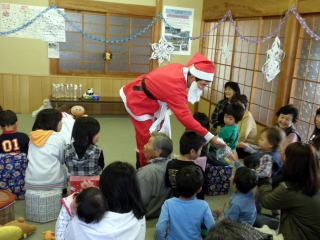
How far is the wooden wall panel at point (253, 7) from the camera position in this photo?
3.74 metres

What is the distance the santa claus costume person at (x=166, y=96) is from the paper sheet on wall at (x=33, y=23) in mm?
3377

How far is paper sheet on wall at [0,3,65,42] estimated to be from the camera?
5.54 m

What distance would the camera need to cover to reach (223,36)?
585cm

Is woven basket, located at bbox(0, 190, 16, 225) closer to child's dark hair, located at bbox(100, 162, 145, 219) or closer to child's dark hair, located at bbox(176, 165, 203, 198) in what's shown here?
child's dark hair, located at bbox(100, 162, 145, 219)

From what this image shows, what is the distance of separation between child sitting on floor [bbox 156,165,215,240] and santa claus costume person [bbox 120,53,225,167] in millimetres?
855

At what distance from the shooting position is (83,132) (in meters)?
2.32

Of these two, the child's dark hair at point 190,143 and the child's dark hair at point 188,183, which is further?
the child's dark hair at point 190,143

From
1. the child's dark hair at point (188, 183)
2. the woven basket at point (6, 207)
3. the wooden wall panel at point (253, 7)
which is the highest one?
the wooden wall panel at point (253, 7)

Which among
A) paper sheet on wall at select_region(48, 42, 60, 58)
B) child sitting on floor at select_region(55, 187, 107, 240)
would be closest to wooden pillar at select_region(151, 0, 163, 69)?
paper sheet on wall at select_region(48, 42, 60, 58)

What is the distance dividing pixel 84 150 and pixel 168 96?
2.67ft

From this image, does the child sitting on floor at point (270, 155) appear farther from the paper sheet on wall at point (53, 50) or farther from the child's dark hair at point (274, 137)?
the paper sheet on wall at point (53, 50)

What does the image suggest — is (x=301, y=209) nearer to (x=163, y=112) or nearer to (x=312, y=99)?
(x=163, y=112)

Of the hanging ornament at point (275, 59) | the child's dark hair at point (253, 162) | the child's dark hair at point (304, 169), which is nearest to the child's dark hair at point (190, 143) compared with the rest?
the child's dark hair at point (253, 162)

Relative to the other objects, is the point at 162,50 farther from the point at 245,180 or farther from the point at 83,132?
the point at 245,180
